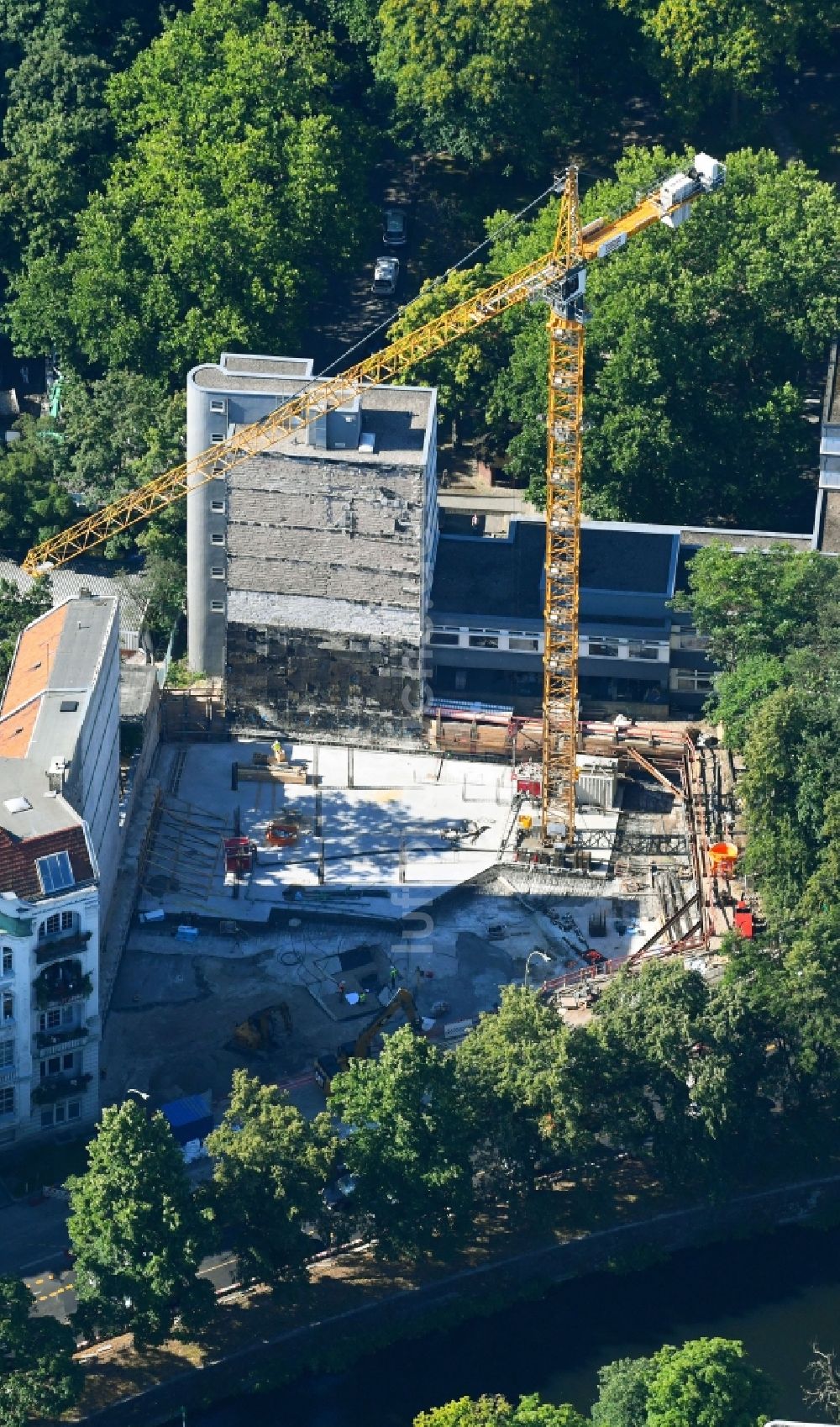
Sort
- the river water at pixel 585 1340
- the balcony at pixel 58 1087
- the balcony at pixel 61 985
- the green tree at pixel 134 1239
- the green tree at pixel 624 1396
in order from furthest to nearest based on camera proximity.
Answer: the balcony at pixel 58 1087, the balcony at pixel 61 985, the river water at pixel 585 1340, the green tree at pixel 134 1239, the green tree at pixel 624 1396

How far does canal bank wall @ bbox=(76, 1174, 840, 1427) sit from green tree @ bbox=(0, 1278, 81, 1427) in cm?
569

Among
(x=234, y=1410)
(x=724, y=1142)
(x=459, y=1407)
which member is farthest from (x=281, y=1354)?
(x=724, y=1142)

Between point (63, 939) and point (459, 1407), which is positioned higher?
point (63, 939)

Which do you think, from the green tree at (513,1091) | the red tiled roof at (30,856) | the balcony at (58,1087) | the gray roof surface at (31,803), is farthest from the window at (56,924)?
the green tree at (513,1091)

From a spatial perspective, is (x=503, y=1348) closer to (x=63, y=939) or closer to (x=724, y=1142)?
(x=724, y=1142)

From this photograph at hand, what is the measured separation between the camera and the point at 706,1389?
6983 inches

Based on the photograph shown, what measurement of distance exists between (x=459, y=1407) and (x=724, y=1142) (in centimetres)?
2830

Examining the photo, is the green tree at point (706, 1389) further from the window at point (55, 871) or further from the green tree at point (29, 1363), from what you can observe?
the window at point (55, 871)

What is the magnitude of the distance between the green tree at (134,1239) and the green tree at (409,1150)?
11302 millimetres

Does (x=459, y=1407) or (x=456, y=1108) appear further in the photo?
(x=456, y=1108)

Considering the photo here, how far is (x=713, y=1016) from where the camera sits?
19475 centimetres

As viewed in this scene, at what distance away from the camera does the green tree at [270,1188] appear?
18562cm

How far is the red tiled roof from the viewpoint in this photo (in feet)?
619

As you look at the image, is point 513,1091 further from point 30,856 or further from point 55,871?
point 30,856
